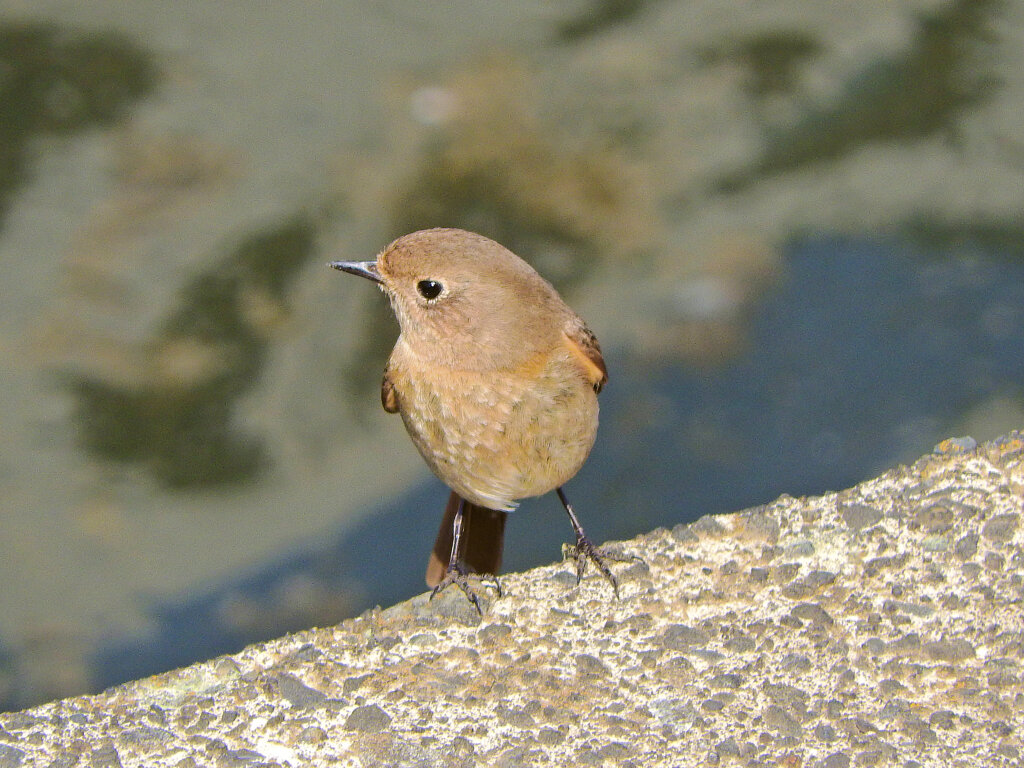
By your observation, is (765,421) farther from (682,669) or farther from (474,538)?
(682,669)

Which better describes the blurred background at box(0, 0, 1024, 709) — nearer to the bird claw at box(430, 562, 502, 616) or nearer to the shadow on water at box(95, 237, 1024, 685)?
the shadow on water at box(95, 237, 1024, 685)

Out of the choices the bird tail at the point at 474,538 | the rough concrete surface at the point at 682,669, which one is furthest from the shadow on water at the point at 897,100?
the rough concrete surface at the point at 682,669

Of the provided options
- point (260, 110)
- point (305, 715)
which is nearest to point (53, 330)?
point (260, 110)

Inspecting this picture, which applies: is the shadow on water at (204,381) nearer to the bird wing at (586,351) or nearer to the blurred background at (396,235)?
the blurred background at (396,235)

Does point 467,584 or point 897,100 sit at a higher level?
point 897,100

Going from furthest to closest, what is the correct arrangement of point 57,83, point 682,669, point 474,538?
point 57,83 → point 474,538 → point 682,669

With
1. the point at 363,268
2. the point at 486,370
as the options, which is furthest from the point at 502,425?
the point at 363,268
